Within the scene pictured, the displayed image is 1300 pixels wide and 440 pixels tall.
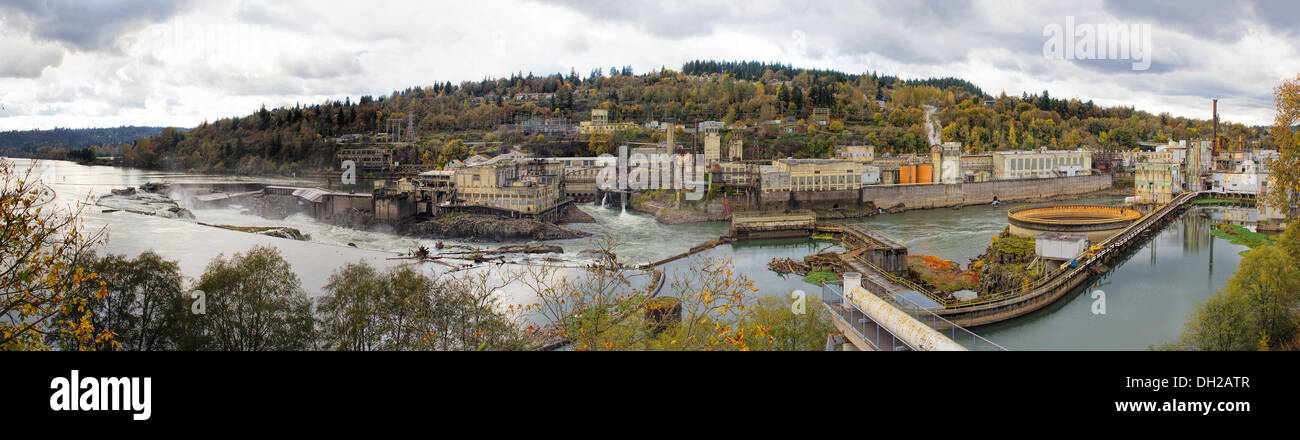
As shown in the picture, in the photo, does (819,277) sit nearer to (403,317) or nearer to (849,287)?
(849,287)

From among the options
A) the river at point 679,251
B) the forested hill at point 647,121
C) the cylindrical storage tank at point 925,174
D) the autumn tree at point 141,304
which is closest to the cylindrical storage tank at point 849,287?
the river at point 679,251

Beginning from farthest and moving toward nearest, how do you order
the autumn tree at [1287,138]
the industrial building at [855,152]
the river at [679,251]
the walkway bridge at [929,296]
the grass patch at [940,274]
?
1. the industrial building at [855,152]
2. the grass patch at [940,274]
3. the river at [679,251]
4. the autumn tree at [1287,138]
5. the walkway bridge at [929,296]

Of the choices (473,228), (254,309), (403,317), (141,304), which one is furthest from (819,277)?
(141,304)

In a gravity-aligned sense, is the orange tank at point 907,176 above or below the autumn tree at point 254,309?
above

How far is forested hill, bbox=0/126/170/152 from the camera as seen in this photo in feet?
24.5

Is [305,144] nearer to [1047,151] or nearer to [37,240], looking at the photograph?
[37,240]

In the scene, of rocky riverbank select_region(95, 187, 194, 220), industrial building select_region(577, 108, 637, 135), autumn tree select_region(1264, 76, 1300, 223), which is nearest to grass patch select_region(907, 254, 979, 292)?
autumn tree select_region(1264, 76, 1300, 223)

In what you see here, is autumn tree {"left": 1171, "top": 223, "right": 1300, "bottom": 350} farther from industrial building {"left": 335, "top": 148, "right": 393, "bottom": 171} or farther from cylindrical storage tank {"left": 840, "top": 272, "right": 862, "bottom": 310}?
industrial building {"left": 335, "top": 148, "right": 393, "bottom": 171}

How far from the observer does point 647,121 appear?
1973cm

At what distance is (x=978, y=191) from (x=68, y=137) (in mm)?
14103

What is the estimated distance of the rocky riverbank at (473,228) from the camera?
28.6 feet

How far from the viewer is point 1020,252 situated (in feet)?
29.4

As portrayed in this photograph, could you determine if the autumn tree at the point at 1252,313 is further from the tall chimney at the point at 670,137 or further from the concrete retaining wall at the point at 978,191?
the tall chimney at the point at 670,137

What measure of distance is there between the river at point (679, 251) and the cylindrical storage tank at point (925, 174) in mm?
3104
